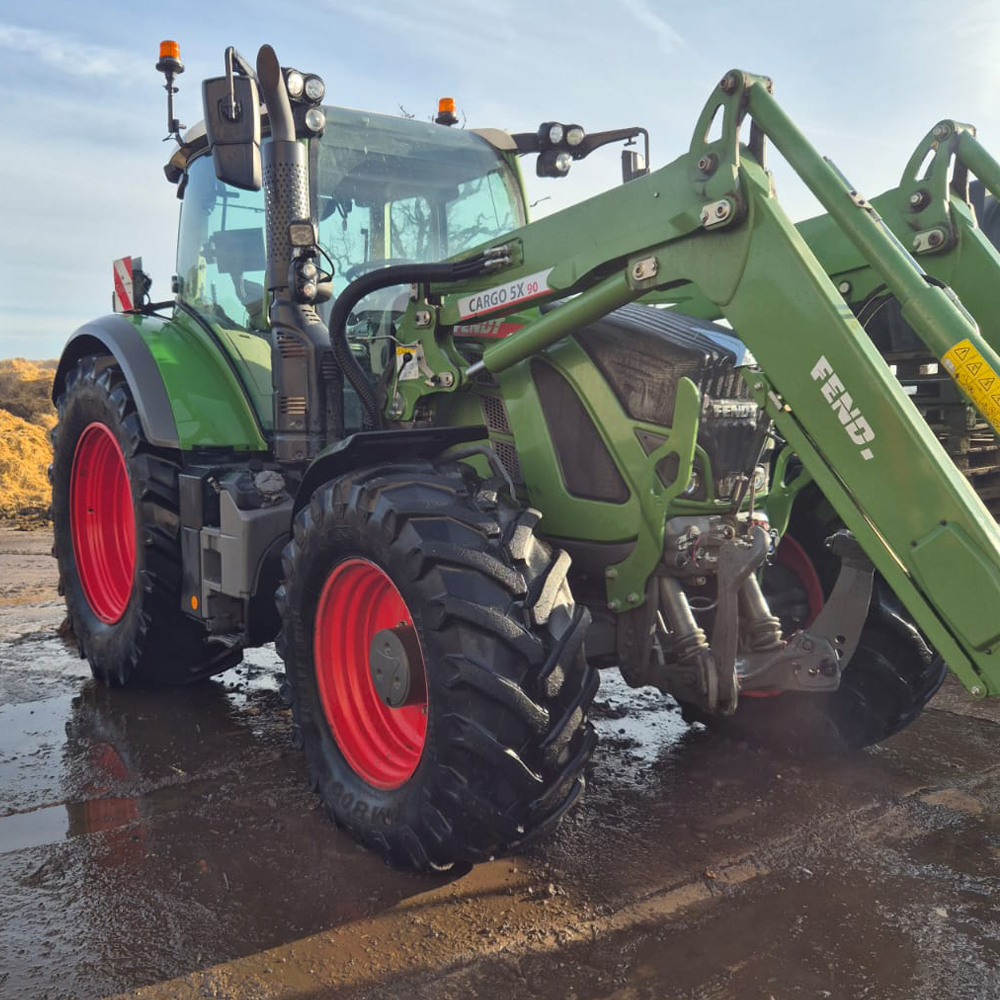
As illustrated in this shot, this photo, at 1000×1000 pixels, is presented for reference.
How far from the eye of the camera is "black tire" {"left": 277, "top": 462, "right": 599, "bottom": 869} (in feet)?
8.10

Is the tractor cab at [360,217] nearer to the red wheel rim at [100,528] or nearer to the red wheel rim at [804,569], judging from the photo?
the red wheel rim at [100,528]

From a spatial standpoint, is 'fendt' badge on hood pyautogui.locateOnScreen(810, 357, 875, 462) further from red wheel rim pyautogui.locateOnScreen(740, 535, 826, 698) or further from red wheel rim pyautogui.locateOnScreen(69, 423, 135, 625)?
red wheel rim pyautogui.locateOnScreen(69, 423, 135, 625)

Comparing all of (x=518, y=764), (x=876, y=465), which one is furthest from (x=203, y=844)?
(x=876, y=465)

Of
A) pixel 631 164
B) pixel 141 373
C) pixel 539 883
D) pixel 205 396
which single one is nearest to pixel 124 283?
pixel 141 373

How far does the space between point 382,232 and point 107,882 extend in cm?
258

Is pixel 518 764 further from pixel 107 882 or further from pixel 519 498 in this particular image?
pixel 107 882

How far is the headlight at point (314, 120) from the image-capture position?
369 cm

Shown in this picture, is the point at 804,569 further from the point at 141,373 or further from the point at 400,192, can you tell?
the point at 141,373

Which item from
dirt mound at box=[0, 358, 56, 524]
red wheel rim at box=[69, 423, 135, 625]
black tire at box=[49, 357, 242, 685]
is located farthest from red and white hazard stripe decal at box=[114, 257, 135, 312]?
dirt mound at box=[0, 358, 56, 524]

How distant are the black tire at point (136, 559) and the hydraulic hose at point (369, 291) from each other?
1.03 meters

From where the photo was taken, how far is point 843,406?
95.2 inches

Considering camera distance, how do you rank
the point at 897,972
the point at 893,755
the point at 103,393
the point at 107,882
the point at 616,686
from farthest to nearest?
the point at 616,686, the point at 103,393, the point at 893,755, the point at 107,882, the point at 897,972

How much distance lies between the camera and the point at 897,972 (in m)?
2.33

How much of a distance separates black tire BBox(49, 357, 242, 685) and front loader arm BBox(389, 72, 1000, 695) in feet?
6.22
